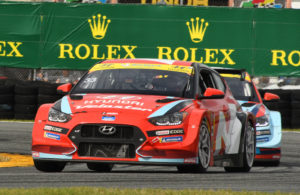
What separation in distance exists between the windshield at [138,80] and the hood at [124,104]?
0.27m

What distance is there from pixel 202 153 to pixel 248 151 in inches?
86.1

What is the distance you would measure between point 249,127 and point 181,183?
3.38 m

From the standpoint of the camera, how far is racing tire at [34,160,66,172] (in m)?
9.45

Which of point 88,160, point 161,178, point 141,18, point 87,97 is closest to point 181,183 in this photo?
point 161,178

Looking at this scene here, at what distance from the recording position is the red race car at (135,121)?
8.88 metres

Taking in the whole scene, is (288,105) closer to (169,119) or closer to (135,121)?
(169,119)

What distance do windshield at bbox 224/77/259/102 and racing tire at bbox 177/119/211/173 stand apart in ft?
14.2

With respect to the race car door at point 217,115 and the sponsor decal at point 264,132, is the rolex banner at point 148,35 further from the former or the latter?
the race car door at point 217,115

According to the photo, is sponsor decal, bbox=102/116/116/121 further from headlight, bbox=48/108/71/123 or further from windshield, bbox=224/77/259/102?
windshield, bbox=224/77/259/102

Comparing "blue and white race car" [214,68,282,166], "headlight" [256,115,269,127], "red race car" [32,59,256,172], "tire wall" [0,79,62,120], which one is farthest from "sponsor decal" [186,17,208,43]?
"red race car" [32,59,256,172]

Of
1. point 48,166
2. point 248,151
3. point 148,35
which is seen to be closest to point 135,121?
point 48,166

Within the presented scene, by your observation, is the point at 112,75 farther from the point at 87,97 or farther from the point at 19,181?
the point at 19,181

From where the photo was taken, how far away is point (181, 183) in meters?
8.28

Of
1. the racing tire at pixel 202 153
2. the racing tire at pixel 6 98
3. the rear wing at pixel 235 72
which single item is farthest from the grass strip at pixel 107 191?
the racing tire at pixel 6 98
